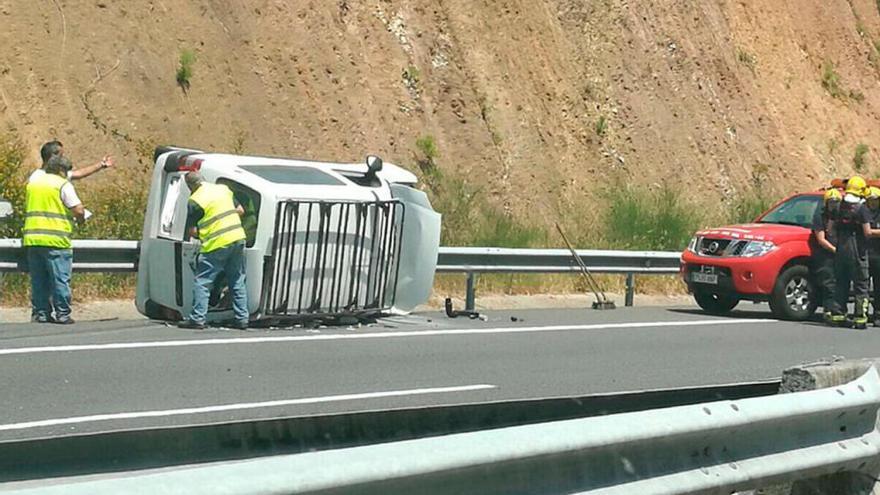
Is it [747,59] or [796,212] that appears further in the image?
[747,59]

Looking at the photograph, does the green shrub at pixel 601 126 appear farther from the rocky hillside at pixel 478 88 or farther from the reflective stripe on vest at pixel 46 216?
the reflective stripe on vest at pixel 46 216

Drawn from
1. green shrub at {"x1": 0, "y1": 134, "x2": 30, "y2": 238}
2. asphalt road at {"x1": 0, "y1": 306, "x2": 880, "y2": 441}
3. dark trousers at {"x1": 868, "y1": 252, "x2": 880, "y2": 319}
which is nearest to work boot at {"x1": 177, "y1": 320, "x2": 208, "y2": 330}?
asphalt road at {"x1": 0, "y1": 306, "x2": 880, "y2": 441}

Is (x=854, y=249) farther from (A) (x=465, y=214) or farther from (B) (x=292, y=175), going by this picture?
(A) (x=465, y=214)

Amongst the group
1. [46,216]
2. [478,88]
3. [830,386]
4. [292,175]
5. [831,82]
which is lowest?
[830,386]

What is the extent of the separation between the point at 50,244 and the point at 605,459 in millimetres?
10559

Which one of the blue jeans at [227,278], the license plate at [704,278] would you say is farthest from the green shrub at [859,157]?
the blue jeans at [227,278]

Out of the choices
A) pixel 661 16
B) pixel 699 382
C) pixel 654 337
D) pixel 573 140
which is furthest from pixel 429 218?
pixel 661 16

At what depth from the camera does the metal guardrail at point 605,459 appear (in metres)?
3.35

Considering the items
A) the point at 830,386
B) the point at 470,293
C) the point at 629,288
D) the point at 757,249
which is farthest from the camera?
the point at 629,288

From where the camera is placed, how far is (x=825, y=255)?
57.5 ft

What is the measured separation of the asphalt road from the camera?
9586 mm

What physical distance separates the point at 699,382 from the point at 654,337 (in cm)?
334

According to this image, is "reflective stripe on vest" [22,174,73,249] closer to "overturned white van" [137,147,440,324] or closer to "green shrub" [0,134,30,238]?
"overturned white van" [137,147,440,324]

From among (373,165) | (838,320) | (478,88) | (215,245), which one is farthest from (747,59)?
(215,245)
